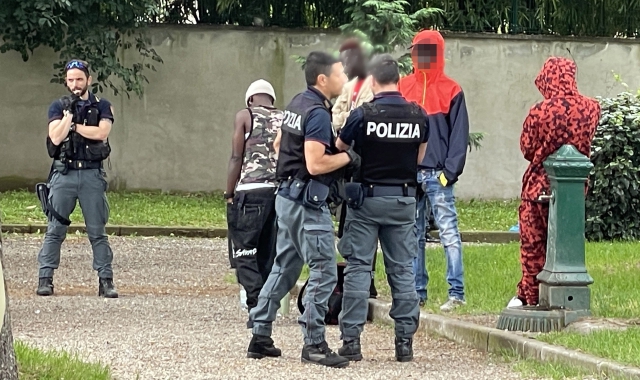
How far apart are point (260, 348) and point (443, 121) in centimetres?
243

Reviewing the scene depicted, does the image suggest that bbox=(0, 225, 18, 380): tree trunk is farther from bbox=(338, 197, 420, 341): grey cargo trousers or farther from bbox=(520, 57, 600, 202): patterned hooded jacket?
bbox=(520, 57, 600, 202): patterned hooded jacket

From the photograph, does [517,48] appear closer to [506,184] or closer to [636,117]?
[506,184]

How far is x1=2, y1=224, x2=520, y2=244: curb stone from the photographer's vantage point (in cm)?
1535

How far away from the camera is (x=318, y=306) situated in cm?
719

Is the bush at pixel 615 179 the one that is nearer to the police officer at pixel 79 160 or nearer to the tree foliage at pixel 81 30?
the police officer at pixel 79 160

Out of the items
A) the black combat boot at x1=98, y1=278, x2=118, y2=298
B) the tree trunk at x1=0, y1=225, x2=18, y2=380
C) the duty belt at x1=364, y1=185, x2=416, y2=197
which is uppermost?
the duty belt at x1=364, y1=185, x2=416, y2=197

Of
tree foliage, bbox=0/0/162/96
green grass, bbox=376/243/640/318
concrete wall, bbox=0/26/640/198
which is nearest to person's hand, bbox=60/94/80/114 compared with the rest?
green grass, bbox=376/243/640/318

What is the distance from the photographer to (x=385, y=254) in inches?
295

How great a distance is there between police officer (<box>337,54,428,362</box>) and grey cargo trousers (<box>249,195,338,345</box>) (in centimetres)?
18

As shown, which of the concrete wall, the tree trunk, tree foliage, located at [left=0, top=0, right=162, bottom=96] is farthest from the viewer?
the concrete wall

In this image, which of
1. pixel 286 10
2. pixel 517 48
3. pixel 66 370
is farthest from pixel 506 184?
pixel 66 370

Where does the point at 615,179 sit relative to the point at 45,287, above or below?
above

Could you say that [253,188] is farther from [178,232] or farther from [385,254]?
[178,232]

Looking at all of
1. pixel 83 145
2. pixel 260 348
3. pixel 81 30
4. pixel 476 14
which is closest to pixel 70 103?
pixel 83 145
